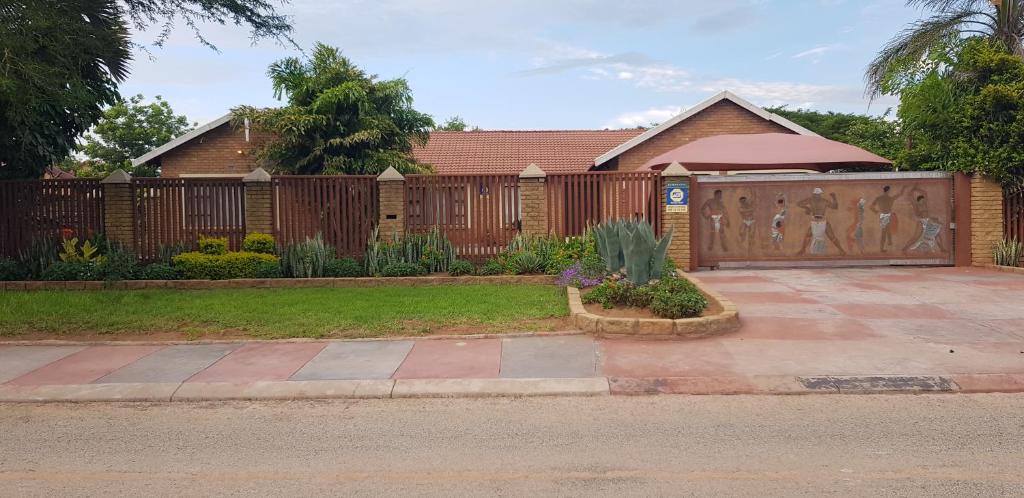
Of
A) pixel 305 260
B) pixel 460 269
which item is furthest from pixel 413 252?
pixel 305 260

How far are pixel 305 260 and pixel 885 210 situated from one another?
10794 mm

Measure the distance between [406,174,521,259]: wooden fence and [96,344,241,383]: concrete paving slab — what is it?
6.21m

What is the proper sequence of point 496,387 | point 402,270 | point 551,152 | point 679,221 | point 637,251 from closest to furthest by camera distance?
point 496,387 < point 637,251 < point 402,270 < point 679,221 < point 551,152

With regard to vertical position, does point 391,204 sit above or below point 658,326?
above

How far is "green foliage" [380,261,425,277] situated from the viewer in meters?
12.6

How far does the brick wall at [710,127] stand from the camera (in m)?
21.5

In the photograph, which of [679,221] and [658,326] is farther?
[679,221]

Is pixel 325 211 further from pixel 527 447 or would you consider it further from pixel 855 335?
pixel 527 447

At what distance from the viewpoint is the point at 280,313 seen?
9562 millimetres

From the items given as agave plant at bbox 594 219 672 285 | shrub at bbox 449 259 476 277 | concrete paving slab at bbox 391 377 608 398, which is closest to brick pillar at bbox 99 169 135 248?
shrub at bbox 449 259 476 277

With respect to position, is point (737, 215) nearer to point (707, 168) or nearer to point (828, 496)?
point (707, 168)

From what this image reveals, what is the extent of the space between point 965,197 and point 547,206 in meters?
7.85

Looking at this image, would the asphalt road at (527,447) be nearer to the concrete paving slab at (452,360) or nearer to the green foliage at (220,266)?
the concrete paving slab at (452,360)

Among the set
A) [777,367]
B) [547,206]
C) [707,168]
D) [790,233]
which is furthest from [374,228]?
[777,367]
